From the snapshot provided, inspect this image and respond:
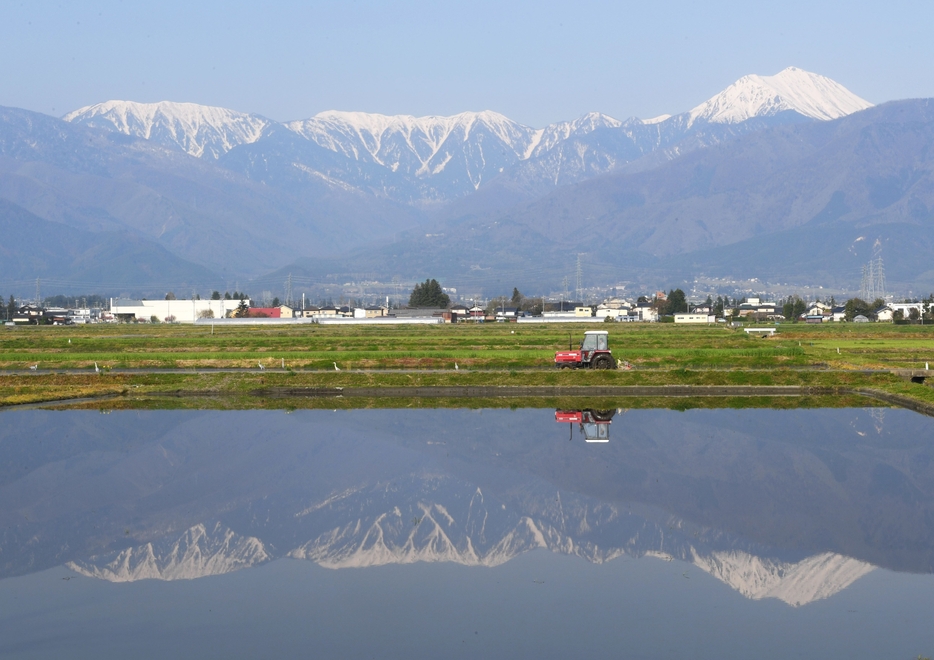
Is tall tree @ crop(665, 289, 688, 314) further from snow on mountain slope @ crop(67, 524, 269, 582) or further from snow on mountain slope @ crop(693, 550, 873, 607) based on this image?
snow on mountain slope @ crop(67, 524, 269, 582)

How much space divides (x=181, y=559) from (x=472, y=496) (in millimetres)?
4481

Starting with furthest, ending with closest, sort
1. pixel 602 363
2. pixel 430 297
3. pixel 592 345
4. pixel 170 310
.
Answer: pixel 170 310, pixel 430 297, pixel 592 345, pixel 602 363

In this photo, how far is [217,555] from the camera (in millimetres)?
12117

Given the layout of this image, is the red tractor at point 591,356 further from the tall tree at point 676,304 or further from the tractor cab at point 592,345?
the tall tree at point 676,304

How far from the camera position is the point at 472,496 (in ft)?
49.8

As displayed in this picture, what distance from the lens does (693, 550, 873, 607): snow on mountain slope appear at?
35.0 ft

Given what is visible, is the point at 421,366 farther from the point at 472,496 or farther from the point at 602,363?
the point at 472,496

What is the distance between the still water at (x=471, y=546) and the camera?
9578mm

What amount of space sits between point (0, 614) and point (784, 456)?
12.4 meters

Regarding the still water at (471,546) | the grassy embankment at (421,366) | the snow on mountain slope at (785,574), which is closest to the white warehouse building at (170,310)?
the grassy embankment at (421,366)

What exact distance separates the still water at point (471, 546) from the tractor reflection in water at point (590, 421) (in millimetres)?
298

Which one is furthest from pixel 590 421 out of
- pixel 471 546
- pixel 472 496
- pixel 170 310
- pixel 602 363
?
pixel 170 310

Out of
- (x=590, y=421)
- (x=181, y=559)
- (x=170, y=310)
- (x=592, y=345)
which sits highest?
(x=170, y=310)

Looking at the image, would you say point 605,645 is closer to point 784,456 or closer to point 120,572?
point 120,572
